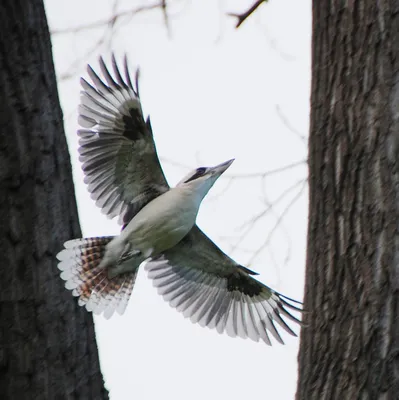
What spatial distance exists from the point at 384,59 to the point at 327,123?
1.15 feet

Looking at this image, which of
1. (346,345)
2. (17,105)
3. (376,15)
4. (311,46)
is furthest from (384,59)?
(17,105)

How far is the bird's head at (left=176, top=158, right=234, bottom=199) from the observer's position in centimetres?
467

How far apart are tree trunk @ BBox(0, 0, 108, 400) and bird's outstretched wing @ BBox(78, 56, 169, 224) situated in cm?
181

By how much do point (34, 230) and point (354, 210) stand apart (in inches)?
58.5

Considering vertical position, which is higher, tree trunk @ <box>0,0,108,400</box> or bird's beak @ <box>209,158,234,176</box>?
bird's beak @ <box>209,158,234,176</box>

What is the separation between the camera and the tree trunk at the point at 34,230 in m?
2.02

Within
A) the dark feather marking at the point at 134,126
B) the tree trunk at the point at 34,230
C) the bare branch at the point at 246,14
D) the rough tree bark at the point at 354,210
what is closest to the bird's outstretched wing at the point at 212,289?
the dark feather marking at the point at 134,126

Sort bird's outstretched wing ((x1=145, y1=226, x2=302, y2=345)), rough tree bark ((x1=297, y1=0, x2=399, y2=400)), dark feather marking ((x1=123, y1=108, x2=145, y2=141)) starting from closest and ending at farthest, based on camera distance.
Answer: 1. rough tree bark ((x1=297, y1=0, x2=399, y2=400))
2. dark feather marking ((x1=123, y1=108, x2=145, y2=141))
3. bird's outstretched wing ((x1=145, y1=226, x2=302, y2=345))

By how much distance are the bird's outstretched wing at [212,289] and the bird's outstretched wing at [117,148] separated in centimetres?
49

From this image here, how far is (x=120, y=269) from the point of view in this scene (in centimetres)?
478

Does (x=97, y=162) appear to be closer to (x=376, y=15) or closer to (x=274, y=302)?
(x=274, y=302)

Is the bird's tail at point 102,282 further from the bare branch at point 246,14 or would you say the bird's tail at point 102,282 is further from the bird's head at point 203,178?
the bare branch at point 246,14

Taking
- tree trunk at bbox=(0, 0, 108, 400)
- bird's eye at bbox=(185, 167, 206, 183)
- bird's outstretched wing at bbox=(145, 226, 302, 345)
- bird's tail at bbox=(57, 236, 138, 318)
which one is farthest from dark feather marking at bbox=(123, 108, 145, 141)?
tree trunk at bbox=(0, 0, 108, 400)

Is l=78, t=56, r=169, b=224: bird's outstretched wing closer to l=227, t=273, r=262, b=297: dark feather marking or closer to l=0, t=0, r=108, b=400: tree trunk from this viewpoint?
l=227, t=273, r=262, b=297: dark feather marking
